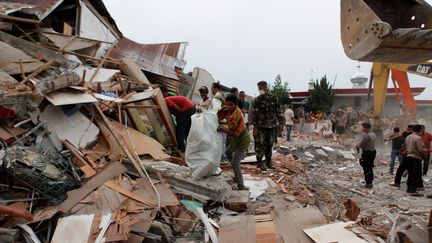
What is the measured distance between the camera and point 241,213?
4344 millimetres

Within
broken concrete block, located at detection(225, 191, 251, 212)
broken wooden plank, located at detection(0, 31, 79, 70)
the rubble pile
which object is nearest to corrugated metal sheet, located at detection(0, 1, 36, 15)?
the rubble pile

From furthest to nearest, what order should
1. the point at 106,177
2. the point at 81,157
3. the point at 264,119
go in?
the point at 264,119, the point at 81,157, the point at 106,177

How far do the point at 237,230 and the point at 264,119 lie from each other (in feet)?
11.1

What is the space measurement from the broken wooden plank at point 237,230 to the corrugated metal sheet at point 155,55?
7.36 m

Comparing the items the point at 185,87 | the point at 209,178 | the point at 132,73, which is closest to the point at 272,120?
the point at 209,178

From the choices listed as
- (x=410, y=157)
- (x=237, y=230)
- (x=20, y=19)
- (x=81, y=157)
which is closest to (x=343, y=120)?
(x=410, y=157)

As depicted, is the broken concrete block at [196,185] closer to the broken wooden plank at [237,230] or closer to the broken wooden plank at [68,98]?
the broken wooden plank at [237,230]

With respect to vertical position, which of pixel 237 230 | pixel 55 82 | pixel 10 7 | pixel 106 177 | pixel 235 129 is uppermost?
pixel 10 7

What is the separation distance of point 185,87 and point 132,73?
11.5ft

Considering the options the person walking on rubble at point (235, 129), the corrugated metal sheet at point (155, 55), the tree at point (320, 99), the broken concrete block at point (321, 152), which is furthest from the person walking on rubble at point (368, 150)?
the tree at point (320, 99)

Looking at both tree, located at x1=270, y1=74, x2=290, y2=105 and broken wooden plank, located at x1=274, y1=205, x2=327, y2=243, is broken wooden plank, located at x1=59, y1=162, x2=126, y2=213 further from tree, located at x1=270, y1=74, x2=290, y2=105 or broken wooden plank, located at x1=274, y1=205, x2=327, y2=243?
tree, located at x1=270, y1=74, x2=290, y2=105

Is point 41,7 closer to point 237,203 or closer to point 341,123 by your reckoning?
point 237,203

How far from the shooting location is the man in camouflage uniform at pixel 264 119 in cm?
656

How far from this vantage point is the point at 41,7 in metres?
8.25
